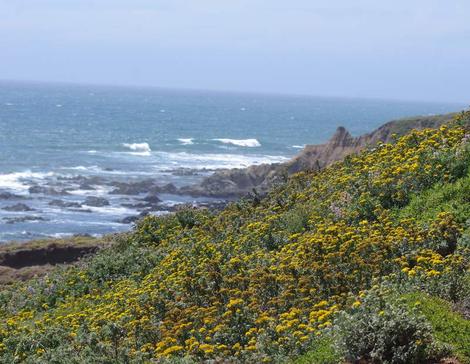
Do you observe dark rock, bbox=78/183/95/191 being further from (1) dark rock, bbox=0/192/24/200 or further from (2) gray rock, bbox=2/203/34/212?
(2) gray rock, bbox=2/203/34/212

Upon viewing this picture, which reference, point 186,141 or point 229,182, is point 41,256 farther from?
point 186,141

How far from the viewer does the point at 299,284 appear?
38.7 ft

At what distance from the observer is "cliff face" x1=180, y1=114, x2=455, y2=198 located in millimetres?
56750

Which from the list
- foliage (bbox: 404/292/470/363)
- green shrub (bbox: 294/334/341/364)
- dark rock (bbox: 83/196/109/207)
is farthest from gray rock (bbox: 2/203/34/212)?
foliage (bbox: 404/292/470/363)

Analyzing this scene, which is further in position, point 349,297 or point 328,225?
point 328,225

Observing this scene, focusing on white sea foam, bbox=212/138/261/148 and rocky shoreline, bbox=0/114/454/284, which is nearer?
rocky shoreline, bbox=0/114/454/284

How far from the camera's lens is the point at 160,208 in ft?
180

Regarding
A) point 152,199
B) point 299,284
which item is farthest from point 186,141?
point 299,284

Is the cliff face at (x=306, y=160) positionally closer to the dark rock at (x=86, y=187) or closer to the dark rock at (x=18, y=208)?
the dark rock at (x=86, y=187)

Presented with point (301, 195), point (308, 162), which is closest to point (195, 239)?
point (301, 195)

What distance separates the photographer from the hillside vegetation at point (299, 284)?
9062 mm

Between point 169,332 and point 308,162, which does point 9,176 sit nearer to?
point 308,162

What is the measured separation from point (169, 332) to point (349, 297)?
104 inches

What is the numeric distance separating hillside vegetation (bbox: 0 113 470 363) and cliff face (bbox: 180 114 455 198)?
36.6 meters
